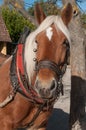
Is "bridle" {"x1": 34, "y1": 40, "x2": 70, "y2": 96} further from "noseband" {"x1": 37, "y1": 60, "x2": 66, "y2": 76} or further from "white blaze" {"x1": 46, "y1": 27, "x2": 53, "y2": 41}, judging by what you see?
"white blaze" {"x1": 46, "y1": 27, "x2": 53, "y2": 41}

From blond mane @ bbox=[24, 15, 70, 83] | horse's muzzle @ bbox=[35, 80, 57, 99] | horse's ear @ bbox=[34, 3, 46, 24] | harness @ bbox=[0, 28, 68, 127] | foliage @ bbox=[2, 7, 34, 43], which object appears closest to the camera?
horse's muzzle @ bbox=[35, 80, 57, 99]

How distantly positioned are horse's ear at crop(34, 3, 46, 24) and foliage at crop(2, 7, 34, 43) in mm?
30227

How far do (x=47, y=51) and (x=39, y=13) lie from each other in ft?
1.82

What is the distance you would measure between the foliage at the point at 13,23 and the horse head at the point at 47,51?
3027cm

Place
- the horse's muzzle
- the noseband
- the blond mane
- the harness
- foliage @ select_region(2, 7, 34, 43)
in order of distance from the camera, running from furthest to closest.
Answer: foliage @ select_region(2, 7, 34, 43)
the harness
the blond mane
the noseband
the horse's muzzle

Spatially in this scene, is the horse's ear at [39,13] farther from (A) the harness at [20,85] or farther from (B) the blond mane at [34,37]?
(A) the harness at [20,85]

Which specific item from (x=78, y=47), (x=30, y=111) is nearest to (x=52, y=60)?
(x=30, y=111)

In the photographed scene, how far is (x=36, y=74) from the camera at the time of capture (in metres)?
3.70

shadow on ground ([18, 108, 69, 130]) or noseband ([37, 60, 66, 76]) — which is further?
shadow on ground ([18, 108, 69, 130])

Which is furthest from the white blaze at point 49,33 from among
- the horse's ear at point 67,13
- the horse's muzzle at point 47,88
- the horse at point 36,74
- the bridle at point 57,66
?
the horse's muzzle at point 47,88

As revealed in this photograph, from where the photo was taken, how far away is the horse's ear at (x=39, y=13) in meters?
3.75

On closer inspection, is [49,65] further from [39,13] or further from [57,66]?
[39,13]

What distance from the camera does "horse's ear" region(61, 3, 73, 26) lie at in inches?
148

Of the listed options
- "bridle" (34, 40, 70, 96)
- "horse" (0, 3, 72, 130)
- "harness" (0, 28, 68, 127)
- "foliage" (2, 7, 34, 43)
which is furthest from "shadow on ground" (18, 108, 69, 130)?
"foliage" (2, 7, 34, 43)
